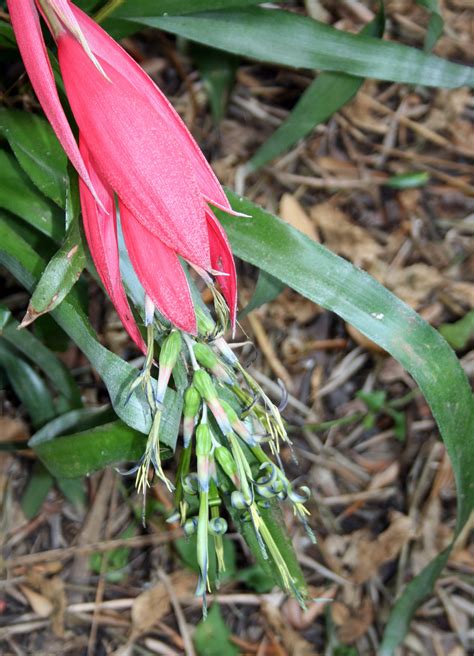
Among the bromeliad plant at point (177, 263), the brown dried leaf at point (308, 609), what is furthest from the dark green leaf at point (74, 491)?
the brown dried leaf at point (308, 609)

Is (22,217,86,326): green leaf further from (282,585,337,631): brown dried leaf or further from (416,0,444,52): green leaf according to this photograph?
(282,585,337,631): brown dried leaf

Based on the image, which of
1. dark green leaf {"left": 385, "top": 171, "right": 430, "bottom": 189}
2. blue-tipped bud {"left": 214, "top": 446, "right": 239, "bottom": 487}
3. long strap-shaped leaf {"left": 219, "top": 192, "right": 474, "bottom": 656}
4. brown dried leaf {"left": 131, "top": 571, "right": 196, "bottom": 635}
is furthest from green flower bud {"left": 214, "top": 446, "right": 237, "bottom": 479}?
dark green leaf {"left": 385, "top": 171, "right": 430, "bottom": 189}

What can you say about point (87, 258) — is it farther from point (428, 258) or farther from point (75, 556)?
point (428, 258)

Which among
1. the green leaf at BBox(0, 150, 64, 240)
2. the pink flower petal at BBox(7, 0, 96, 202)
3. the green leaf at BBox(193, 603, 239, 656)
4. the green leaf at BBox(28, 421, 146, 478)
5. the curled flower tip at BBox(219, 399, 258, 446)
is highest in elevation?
the pink flower petal at BBox(7, 0, 96, 202)

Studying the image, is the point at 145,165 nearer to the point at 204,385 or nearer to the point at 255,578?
the point at 204,385

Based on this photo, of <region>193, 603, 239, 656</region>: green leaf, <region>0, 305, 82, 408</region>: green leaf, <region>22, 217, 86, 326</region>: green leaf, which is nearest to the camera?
<region>22, 217, 86, 326</region>: green leaf

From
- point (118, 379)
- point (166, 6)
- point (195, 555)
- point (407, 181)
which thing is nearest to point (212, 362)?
point (118, 379)
